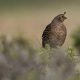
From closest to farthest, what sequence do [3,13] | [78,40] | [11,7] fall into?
1. [78,40]
2. [3,13]
3. [11,7]

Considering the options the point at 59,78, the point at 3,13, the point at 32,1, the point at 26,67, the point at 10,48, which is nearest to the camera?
the point at 59,78

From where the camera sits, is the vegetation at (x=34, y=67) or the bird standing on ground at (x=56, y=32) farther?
the bird standing on ground at (x=56, y=32)

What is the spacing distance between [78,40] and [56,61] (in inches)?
62.1

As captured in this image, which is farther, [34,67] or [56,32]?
[56,32]

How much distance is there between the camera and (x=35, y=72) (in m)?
1.67

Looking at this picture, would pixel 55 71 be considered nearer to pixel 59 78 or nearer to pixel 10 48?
pixel 59 78

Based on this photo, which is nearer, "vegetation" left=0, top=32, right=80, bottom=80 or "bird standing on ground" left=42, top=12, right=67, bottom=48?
"vegetation" left=0, top=32, right=80, bottom=80

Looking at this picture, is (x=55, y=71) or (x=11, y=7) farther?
(x=11, y=7)

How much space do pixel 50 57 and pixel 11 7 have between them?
33.5 feet

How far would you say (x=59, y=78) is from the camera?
1.56m

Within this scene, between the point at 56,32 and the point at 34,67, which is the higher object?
the point at 34,67

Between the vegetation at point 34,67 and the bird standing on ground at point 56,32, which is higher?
the vegetation at point 34,67

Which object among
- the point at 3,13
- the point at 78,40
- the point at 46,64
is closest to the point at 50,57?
the point at 46,64

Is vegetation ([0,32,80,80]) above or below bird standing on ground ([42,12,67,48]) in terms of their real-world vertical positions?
above
